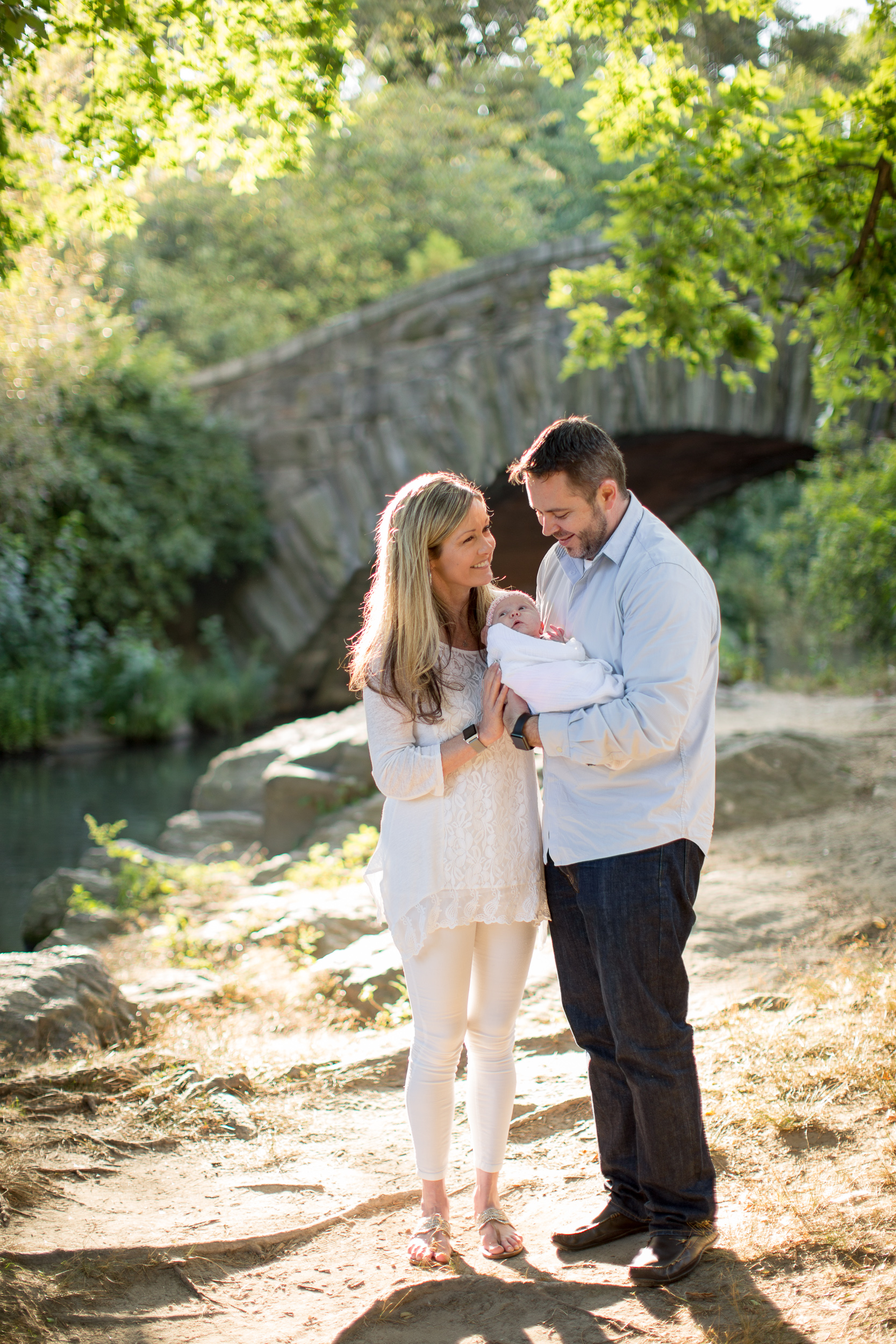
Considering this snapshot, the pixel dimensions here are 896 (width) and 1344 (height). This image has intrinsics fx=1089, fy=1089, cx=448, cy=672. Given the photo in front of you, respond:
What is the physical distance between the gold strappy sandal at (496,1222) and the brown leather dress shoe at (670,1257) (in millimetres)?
253

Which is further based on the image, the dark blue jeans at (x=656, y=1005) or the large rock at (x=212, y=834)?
the large rock at (x=212, y=834)

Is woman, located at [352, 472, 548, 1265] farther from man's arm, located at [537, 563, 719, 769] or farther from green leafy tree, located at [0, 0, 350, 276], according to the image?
green leafy tree, located at [0, 0, 350, 276]

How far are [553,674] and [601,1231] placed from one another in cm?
114

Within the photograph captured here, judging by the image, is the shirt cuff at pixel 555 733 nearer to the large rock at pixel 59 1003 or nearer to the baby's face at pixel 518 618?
the baby's face at pixel 518 618

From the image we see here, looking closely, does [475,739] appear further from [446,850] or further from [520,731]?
[446,850]

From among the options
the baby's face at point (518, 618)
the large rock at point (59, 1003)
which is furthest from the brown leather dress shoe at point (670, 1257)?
the large rock at point (59, 1003)

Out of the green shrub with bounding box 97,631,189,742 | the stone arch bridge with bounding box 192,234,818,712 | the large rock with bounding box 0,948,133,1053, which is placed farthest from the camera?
the green shrub with bounding box 97,631,189,742

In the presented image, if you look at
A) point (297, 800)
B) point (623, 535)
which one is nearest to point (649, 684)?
point (623, 535)

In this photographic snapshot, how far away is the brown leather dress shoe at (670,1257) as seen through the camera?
1.99m

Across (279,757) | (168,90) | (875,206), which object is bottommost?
(279,757)

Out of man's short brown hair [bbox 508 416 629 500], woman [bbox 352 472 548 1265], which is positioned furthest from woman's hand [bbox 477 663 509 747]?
man's short brown hair [bbox 508 416 629 500]

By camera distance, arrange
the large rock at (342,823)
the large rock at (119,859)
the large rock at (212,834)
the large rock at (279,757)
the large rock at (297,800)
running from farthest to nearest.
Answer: the large rock at (212,834) → the large rock at (279,757) → the large rock at (297,800) → the large rock at (119,859) → the large rock at (342,823)

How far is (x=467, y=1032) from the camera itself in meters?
2.27

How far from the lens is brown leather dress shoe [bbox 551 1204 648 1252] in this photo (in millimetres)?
2184
